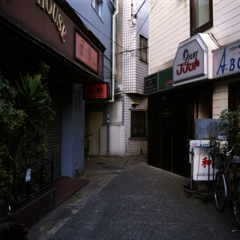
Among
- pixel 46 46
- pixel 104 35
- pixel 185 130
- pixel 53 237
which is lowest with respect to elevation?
pixel 53 237

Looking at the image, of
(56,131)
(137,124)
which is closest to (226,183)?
(56,131)

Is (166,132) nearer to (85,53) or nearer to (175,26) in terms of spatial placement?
(175,26)

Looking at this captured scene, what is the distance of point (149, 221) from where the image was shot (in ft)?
15.1

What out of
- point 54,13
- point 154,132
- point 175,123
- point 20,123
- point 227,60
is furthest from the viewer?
point 154,132

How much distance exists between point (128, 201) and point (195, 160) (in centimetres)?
191

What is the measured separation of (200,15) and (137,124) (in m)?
7.74

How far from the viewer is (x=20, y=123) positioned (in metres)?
3.67

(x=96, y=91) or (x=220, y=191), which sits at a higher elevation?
(x=96, y=91)

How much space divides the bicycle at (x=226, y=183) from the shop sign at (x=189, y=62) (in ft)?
9.11

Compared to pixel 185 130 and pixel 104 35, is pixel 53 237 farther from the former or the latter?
pixel 104 35

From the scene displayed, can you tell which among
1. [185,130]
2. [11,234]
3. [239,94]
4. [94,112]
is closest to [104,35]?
[94,112]

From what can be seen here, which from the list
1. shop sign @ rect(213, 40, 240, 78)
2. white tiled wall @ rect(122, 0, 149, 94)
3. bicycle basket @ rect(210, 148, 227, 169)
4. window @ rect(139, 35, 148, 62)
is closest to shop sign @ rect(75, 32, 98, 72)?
shop sign @ rect(213, 40, 240, 78)

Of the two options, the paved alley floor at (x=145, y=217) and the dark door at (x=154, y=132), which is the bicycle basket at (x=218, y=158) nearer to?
the paved alley floor at (x=145, y=217)

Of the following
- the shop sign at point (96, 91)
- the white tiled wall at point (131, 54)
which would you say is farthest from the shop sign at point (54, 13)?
the white tiled wall at point (131, 54)
